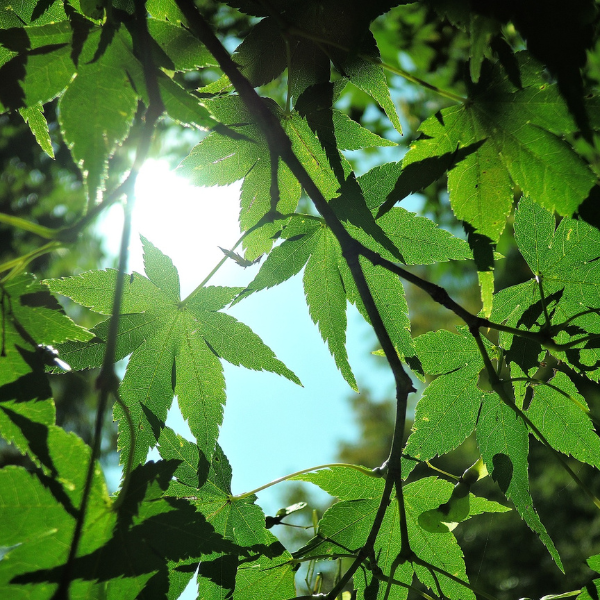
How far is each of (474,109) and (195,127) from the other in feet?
1.40

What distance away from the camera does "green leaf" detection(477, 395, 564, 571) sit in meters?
0.85

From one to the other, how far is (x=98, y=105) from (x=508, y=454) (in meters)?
0.83

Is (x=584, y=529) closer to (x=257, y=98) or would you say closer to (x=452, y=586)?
(x=452, y=586)

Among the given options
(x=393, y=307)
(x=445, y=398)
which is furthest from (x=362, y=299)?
(x=445, y=398)

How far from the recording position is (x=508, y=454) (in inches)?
34.7

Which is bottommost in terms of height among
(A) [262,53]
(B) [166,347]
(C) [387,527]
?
(C) [387,527]

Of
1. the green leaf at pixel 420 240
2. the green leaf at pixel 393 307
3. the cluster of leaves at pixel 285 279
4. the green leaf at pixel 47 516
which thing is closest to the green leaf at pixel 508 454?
the cluster of leaves at pixel 285 279

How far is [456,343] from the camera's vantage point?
0.92 metres

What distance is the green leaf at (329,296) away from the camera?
3.06 feet

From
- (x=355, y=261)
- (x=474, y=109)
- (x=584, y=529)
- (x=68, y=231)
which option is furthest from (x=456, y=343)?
(x=584, y=529)

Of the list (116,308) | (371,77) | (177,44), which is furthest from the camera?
(371,77)

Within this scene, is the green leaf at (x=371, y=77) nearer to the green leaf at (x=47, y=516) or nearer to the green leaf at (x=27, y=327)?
the green leaf at (x=27, y=327)

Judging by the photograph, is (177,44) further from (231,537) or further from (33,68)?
(231,537)

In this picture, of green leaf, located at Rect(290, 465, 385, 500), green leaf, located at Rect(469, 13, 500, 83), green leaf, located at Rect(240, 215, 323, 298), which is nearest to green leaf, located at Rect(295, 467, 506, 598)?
green leaf, located at Rect(290, 465, 385, 500)
